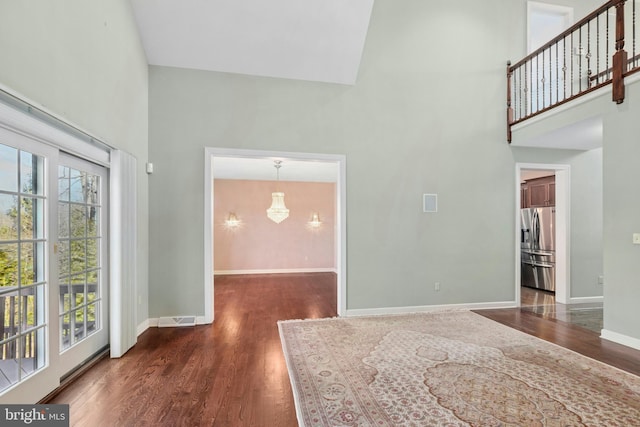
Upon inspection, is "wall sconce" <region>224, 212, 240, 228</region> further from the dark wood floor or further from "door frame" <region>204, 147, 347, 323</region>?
"door frame" <region>204, 147, 347, 323</region>

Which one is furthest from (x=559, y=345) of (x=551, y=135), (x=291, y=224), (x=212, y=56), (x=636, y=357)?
(x=291, y=224)

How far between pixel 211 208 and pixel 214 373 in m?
2.14

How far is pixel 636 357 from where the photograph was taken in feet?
9.83

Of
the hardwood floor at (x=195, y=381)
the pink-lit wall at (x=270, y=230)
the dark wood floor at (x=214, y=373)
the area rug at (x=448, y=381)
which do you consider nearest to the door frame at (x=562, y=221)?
the dark wood floor at (x=214, y=373)

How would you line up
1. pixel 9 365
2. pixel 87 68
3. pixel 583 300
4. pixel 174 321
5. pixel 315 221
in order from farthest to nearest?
pixel 315 221, pixel 583 300, pixel 174 321, pixel 87 68, pixel 9 365

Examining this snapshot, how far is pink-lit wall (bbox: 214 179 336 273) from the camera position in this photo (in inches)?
340

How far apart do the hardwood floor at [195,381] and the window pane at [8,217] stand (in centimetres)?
127

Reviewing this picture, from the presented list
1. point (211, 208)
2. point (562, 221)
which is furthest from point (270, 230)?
point (562, 221)

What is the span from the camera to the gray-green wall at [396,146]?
404cm

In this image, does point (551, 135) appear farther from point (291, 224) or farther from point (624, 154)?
point (291, 224)

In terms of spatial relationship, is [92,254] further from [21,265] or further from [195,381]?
[195,381]

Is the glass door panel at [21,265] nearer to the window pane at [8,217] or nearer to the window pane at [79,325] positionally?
the window pane at [8,217]

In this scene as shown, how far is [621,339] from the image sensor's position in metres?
3.36

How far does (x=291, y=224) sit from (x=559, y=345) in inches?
269
